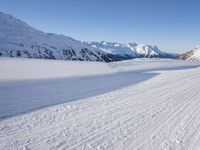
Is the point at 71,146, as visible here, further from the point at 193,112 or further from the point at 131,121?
the point at 193,112

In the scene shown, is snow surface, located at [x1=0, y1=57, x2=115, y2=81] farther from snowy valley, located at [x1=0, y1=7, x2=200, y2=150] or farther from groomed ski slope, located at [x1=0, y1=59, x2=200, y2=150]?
groomed ski slope, located at [x1=0, y1=59, x2=200, y2=150]

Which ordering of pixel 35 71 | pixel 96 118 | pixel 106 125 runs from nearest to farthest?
pixel 106 125 < pixel 96 118 < pixel 35 71

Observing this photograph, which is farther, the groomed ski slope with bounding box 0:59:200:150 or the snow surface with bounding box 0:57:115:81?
the snow surface with bounding box 0:57:115:81

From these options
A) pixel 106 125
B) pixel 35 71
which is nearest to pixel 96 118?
pixel 106 125

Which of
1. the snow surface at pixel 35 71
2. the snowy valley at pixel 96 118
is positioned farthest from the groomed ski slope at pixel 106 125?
the snow surface at pixel 35 71

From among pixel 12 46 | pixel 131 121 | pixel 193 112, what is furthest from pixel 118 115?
pixel 12 46

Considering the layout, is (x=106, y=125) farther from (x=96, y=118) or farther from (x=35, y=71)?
(x=35, y=71)

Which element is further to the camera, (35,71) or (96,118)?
(35,71)

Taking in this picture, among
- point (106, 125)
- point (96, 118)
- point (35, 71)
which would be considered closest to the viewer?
point (106, 125)

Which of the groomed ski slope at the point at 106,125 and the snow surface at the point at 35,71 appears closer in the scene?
the groomed ski slope at the point at 106,125

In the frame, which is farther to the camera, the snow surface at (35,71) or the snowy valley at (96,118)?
the snow surface at (35,71)

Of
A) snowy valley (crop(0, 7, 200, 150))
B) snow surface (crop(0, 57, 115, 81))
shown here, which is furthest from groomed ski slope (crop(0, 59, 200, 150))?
snow surface (crop(0, 57, 115, 81))

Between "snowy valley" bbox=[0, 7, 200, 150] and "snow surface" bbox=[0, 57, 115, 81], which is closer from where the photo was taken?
"snowy valley" bbox=[0, 7, 200, 150]

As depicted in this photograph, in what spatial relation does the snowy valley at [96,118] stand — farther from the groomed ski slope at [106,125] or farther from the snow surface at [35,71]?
the snow surface at [35,71]
